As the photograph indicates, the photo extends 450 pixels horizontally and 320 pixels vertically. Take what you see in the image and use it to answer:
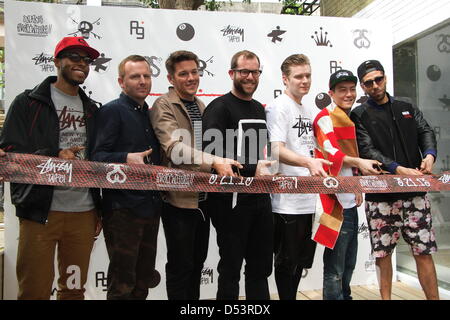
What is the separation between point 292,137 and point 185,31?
2.02m

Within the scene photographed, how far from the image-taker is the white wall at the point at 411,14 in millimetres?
4277

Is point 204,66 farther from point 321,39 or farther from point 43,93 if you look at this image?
point 43,93

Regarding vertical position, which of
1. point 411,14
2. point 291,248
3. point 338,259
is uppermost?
point 411,14

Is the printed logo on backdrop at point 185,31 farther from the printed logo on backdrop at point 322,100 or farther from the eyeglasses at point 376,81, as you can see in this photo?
the eyeglasses at point 376,81

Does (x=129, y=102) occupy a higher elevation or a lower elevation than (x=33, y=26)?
lower

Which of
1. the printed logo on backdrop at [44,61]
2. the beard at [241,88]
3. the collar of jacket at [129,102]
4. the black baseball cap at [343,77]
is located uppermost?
the printed logo on backdrop at [44,61]

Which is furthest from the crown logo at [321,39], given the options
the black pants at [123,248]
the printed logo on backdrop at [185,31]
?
the black pants at [123,248]

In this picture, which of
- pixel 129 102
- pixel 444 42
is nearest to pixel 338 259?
pixel 129 102

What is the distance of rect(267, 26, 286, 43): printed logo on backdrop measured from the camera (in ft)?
14.9

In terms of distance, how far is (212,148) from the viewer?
9.11ft

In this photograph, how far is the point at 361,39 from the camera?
15.5ft

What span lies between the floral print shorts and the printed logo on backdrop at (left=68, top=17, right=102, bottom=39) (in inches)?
125

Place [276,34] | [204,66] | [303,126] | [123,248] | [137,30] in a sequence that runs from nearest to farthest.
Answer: [123,248] → [303,126] → [137,30] → [204,66] → [276,34]

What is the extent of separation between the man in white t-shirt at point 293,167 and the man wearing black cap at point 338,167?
0.11 m
